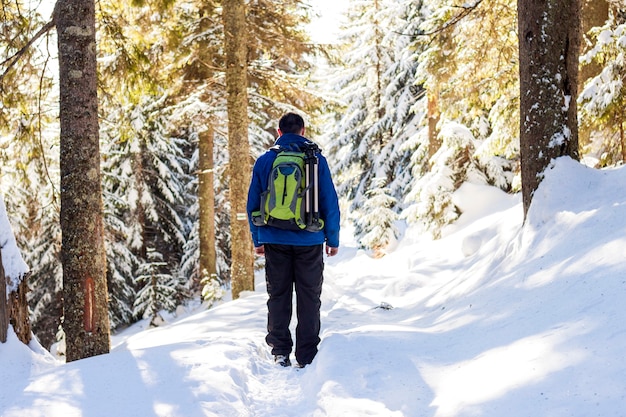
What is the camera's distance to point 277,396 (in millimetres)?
3859

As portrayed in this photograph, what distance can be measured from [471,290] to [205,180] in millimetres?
10279

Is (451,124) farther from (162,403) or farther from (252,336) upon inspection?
(162,403)

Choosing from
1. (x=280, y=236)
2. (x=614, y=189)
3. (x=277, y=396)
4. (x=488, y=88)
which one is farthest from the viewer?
(x=488, y=88)

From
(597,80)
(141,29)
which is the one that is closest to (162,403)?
(597,80)

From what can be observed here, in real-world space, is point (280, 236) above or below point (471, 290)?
above

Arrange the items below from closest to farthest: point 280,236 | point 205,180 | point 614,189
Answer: point 280,236 → point 614,189 → point 205,180

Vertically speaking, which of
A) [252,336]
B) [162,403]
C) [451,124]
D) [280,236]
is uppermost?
[451,124]

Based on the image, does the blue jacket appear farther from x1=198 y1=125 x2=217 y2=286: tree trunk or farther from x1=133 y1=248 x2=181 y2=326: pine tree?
x1=133 y1=248 x2=181 y2=326: pine tree

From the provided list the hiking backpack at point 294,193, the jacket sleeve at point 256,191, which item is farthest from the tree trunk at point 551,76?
the jacket sleeve at point 256,191

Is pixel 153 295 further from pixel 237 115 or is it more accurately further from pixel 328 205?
pixel 328 205

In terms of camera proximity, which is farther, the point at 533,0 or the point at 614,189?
the point at 533,0

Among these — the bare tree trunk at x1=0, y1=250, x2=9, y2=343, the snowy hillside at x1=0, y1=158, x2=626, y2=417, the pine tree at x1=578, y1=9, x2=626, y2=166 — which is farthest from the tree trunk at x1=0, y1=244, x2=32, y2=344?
the pine tree at x1=578, y1=9, x2=626, y2=166

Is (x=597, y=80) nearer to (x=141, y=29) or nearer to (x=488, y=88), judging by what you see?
(x=488, y=88)

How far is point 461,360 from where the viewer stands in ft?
11.7
